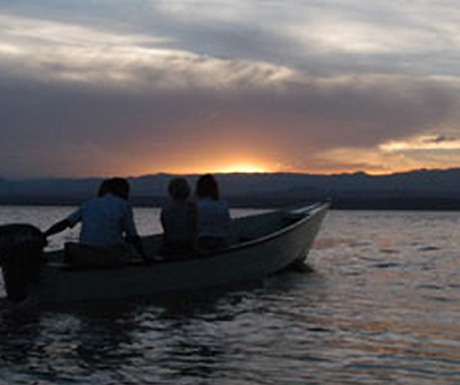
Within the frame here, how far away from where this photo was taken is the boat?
41.1ft

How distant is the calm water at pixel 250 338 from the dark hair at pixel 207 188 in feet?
6.40

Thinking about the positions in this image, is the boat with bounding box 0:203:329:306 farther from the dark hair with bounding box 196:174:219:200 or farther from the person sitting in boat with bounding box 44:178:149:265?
the dark hair with bounding box 196:174:219:200

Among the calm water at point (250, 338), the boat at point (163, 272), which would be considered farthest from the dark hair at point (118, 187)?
the calm water at point (250, 338)

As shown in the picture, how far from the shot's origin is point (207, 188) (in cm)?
1515

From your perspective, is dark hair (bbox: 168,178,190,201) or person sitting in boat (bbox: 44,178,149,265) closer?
person sitting in boat (bbox: 44,178,149,265)

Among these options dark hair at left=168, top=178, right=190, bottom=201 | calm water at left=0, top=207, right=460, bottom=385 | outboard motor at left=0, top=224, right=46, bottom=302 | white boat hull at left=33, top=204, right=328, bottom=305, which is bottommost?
calm water at left=0, top=207, right=460, bottom=385

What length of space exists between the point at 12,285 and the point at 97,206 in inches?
73.4

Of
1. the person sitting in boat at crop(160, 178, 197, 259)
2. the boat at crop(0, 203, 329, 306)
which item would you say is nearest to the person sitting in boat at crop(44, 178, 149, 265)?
the boat at crop(0, 203, 329, 306)

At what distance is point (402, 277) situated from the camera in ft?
63.7

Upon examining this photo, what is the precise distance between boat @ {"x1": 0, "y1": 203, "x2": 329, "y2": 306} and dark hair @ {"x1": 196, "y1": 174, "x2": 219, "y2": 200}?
1120 millimetres

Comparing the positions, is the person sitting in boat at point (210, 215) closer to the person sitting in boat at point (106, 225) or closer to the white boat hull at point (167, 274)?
the white boat hull at point (167, 274)

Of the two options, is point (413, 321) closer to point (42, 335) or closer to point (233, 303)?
point (233, 303)

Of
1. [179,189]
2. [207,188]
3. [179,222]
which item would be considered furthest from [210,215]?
[179,189]

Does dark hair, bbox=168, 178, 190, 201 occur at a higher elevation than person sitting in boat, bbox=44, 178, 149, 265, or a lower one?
higher
